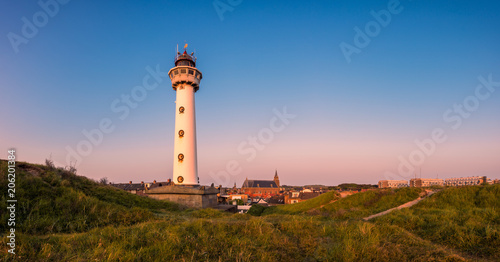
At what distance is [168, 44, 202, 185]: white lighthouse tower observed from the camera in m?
24.8

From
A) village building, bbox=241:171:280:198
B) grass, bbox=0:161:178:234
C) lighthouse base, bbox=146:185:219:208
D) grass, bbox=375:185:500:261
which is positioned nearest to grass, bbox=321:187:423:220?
grass, bbox=375:185:500:261

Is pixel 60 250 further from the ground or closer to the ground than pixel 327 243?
further from the ground

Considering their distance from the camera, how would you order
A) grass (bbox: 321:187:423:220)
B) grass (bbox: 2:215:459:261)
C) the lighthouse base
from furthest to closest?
the lighthouse base → grass (bbox: 321:187:423:220) → grass (bbox: 2:215:459:261)

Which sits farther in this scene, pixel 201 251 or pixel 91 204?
pixel 91 204

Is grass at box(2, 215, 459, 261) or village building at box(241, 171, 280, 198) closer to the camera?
grass at box(2, 215, 459, 261)

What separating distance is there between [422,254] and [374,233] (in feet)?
4.38

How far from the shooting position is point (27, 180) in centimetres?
1004

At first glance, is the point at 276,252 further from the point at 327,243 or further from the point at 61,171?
the point at 61,171

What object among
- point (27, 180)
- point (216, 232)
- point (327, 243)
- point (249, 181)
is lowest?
point (249, 181)

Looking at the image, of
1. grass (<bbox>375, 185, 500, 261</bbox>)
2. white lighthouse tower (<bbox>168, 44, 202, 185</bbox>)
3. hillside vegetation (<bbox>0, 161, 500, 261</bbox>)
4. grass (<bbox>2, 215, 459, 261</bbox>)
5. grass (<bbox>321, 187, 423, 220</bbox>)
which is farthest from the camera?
white lighthouse tower (<bbox>168, 44, 202, 185</bbox>)

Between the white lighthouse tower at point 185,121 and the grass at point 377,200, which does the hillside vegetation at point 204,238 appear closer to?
the grass at point 377,200

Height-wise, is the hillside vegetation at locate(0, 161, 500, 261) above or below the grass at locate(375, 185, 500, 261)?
above

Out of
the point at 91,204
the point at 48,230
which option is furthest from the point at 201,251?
the point at 91,204

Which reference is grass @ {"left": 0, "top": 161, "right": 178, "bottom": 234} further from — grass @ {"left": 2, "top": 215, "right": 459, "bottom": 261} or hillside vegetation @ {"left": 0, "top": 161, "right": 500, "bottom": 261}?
grass @ {"left": 2, "top": 215, "right": 459, "bottom": 261}
